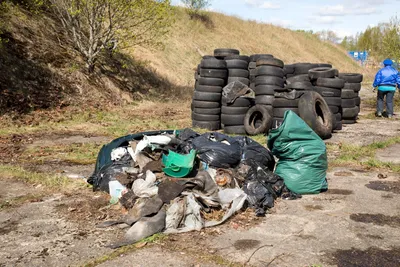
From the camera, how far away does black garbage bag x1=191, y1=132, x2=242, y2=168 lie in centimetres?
567

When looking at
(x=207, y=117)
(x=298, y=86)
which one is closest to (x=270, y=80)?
(x=298, y=86)

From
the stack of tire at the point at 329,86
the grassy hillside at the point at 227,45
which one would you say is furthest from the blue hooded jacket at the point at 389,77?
the grassy hillside at the point at 227,45

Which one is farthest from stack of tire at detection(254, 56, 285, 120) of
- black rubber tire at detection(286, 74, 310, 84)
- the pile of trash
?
the pile of trash

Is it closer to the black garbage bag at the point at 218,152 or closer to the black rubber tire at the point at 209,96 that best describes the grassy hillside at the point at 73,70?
the black rubber tire at the point at 209,96

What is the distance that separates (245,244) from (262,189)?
1.27 meters

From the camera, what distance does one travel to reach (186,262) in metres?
3.67

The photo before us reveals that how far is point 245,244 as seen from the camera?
4055mm

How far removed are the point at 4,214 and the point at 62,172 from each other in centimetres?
192

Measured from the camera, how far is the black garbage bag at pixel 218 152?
567cm

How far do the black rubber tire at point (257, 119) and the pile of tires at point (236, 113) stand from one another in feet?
0.73

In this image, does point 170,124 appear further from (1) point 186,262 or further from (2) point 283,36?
(2) point 283,36

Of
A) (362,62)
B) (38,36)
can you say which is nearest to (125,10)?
(38,36)

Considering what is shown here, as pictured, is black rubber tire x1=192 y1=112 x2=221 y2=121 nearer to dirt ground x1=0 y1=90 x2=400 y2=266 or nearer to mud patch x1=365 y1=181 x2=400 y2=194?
dirt ground x1=0 y1=90 x2=400 y2=266

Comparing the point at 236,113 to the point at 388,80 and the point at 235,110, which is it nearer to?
the point at 235,110
